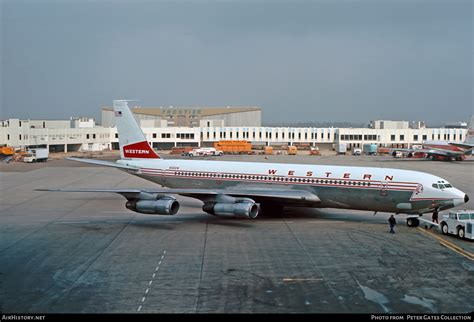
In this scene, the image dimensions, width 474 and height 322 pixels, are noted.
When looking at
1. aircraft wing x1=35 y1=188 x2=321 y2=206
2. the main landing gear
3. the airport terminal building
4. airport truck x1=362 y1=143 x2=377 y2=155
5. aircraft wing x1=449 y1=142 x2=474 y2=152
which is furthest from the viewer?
the airport terminal building

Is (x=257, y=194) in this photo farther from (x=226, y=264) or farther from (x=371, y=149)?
(x=371, y=149)

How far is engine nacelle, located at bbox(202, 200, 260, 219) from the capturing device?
32781 millimetres

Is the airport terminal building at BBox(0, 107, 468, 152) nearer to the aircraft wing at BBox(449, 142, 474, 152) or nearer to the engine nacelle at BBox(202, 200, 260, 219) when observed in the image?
the aircraft wing at BBox(449, 142, 474, 152)

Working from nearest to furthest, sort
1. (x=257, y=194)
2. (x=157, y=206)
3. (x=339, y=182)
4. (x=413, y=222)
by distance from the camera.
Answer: (x=157, y=206), (x=413, y=222), (x=339, y=182), (x=257, y=194)

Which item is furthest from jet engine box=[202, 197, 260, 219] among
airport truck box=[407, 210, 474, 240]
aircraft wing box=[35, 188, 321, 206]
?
airport truck box=[407, 210, 474, 240]

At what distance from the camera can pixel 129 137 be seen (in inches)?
1761

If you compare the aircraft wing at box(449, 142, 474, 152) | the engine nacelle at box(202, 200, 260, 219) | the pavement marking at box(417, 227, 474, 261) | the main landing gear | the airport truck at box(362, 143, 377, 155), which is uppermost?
the aircraft wing at box(449, 142, 474, 152)

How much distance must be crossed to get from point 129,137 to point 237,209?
15.8 meters

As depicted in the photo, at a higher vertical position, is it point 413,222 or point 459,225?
point 459,225

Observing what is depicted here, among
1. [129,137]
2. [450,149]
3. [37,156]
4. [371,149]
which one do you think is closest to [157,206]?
[129,137]

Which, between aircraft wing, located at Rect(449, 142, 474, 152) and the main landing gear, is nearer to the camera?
the main landing gear

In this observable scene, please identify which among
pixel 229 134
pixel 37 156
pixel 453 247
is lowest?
pixel 453 247

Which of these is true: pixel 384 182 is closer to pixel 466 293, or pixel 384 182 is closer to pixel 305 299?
pixel 466 293

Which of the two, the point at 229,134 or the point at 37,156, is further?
the point at 229,134
